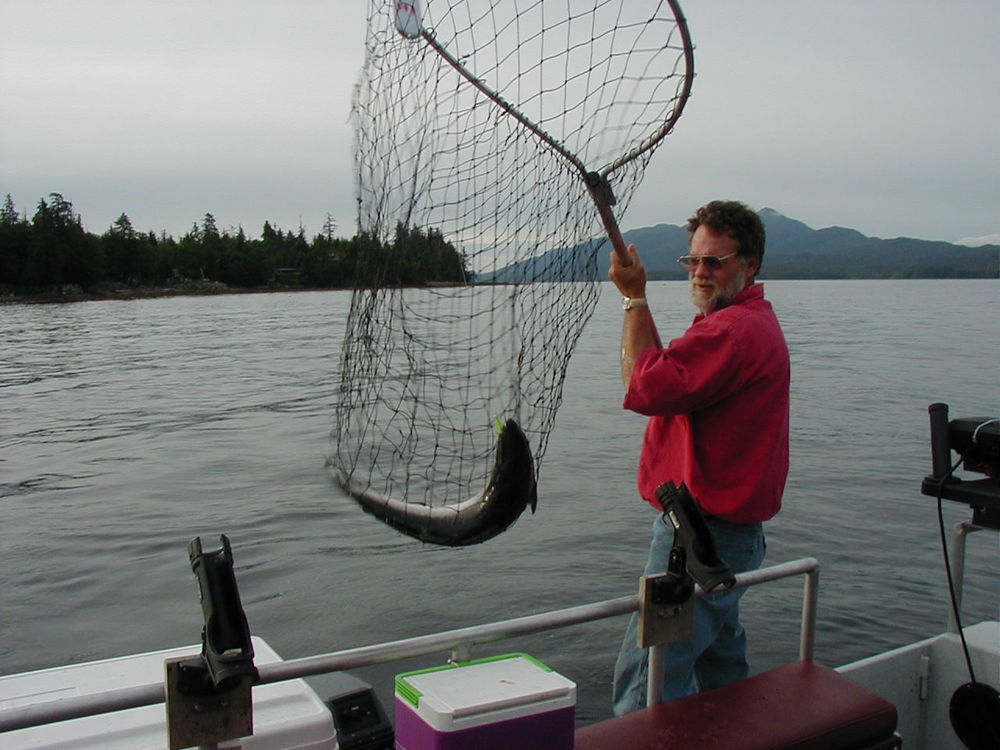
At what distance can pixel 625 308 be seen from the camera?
316 centimetres

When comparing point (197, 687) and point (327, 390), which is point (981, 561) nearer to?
point (197, 687)

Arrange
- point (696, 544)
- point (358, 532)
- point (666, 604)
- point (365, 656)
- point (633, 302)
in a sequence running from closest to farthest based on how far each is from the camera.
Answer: point (365, 656)
point (696, 544)
point (666, 604)
point (633, 302)
point (358, 532)

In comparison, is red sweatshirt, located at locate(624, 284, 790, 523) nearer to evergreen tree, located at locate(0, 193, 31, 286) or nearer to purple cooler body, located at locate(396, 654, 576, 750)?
purple cooler body, located at locate(396, 654, 576, 750)

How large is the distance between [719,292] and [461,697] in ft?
5.24

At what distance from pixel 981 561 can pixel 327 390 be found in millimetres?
15362

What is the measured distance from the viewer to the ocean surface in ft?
26.7

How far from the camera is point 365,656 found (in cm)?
226

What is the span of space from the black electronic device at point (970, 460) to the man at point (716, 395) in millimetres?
666

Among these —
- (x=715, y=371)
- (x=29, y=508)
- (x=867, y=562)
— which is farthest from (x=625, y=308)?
(x=29, y=508)

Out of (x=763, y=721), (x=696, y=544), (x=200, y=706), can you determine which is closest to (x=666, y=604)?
(x=696, y=544)

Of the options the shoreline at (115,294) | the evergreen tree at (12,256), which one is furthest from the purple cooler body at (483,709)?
the evergreen tree at (12,256)

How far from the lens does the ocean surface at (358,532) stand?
8133 mm

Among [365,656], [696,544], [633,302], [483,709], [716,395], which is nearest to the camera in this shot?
[365,656]

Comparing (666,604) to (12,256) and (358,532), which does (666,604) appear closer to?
(358,532)
